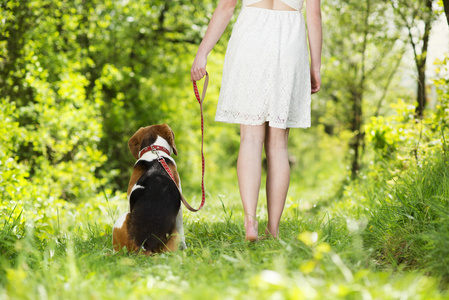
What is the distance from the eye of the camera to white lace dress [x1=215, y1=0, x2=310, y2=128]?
3.00 m

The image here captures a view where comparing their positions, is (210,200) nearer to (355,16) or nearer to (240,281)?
(240,281)

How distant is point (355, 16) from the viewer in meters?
7.95

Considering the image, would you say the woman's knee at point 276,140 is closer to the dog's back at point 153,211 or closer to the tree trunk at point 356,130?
the dog's back at point 153,211

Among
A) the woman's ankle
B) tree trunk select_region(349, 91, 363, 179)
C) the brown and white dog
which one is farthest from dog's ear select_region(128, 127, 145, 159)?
tree trunk select_region(349, 91, 363, 179)

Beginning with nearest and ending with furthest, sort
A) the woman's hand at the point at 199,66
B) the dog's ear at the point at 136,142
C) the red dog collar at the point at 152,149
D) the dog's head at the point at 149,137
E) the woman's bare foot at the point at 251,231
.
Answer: the woman's bare foot at the point at 251,231 < the woman's hand at the point at 199,66 < the red dog collar at the point at 152,149 < the dog's head at the point at 149,137 < the dog's ear at the point at 136,142

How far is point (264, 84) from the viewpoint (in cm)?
302

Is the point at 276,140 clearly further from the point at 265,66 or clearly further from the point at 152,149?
the point at 152,149

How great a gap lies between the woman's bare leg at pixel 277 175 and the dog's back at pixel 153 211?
2.19 ft

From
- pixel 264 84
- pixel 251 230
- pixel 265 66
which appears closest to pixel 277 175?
pixel 251 230

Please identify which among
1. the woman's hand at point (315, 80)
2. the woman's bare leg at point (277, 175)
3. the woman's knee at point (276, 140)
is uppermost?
the woman's hand at point (315, 80)

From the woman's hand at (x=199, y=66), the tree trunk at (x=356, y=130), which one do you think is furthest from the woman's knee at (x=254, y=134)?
the tree trunk at (x=356, y=130)

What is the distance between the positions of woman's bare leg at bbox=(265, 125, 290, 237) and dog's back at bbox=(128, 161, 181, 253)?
2.19ft

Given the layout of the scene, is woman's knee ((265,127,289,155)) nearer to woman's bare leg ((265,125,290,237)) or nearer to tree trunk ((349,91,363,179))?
woman's bare leg ((265,125,290,237))

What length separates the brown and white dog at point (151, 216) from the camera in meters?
2.93
